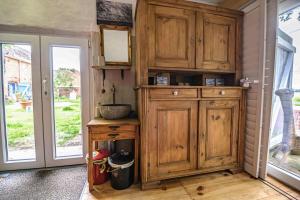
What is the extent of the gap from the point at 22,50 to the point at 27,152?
130 centimetres

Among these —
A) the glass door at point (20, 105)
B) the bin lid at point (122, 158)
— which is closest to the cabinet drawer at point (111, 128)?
the bin lid at point (122, 158)

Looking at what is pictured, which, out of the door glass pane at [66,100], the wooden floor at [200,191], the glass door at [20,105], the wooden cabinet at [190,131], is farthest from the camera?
the door glass pane at [66,100]

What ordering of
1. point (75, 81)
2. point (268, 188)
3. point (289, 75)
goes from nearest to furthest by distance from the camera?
point (268, 188) → point (289, 75) → point (75, 81)

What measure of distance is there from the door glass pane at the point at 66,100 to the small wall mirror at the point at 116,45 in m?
0.41

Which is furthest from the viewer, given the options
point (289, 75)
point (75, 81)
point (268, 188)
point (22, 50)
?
point (75, 81)

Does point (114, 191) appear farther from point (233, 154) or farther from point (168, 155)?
point (233, 154)

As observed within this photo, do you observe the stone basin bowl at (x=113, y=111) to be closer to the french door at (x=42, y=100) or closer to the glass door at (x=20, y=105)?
the french door at (x=42, y=100)

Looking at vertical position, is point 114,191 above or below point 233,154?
below

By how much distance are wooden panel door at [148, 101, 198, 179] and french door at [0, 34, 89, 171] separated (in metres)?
1.03

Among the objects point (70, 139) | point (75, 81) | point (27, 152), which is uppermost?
point (75, 81)

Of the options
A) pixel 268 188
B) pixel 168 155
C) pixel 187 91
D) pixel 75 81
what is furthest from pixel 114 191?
pixel 268 188

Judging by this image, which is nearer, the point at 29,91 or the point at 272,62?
the point at 272,62

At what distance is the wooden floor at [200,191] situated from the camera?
1.52 metres

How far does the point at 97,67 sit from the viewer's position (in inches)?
74.7
